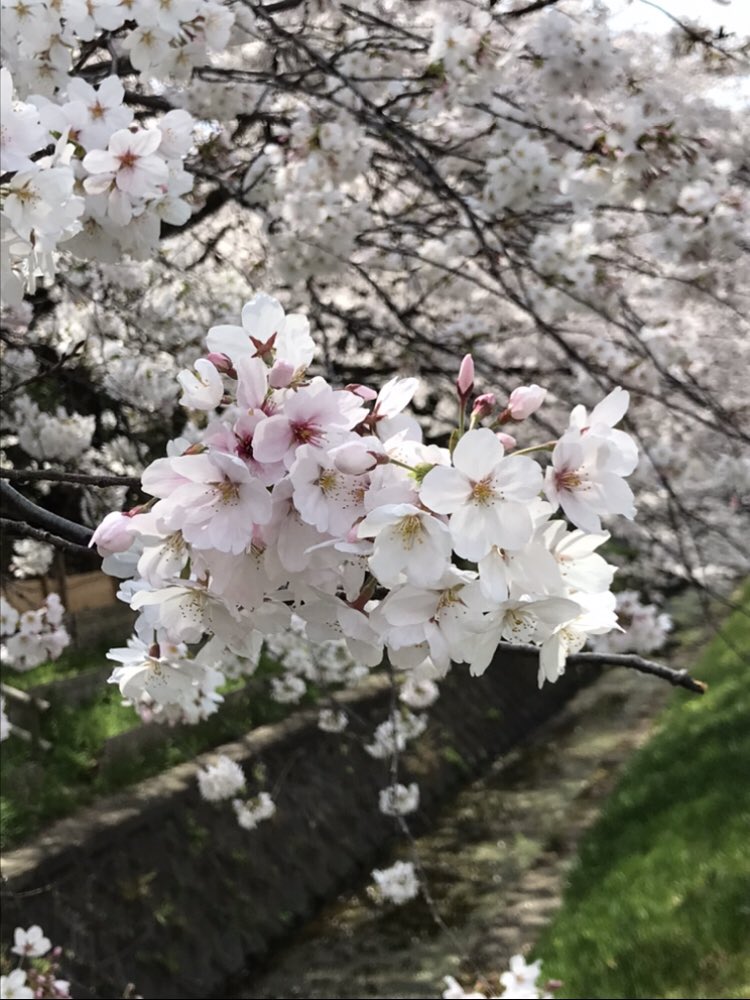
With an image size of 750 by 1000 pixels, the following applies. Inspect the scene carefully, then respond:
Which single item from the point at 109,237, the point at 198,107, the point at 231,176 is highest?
the point at 109,237

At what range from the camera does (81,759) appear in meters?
5.45

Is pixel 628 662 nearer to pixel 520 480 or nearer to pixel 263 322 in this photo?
pixel 520 480

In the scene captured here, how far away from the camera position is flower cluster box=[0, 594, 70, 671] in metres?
3.81

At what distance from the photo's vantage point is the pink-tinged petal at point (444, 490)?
2.73 feet

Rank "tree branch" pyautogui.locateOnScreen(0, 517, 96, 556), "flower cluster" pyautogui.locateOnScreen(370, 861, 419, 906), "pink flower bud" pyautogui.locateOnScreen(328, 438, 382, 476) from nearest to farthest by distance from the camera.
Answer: "pink flower bud" pyautogui.locateOnScreen(328, 438, 382, 476) → "tree branch" pyautogui.locateOnScreen(0, 517, 96, 556) → "flower cluster" pyautogui.locateOnScreen(370, 861, 419, 906)

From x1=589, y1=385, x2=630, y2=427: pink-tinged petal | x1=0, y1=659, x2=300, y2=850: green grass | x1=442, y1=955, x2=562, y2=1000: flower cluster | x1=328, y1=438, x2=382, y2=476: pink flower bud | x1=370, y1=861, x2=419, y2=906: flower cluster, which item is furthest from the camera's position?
x1=370, y1=861, x2=419, y2=906: flower cluster

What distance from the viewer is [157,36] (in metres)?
1.96

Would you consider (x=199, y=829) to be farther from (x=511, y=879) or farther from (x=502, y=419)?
(x=502, y=419)

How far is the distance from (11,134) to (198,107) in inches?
101

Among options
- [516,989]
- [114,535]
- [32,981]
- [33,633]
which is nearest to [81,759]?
[33,633]

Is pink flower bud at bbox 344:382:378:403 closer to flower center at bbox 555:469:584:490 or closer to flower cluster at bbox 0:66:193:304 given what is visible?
flower center at bbox 555:469:584:490

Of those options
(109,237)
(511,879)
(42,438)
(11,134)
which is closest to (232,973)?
(511,879)

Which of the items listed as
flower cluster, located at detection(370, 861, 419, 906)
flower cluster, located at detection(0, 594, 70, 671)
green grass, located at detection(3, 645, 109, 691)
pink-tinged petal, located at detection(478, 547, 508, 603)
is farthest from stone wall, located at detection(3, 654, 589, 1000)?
pink-tinged petal, located at detection(478, 547, 508, 603)

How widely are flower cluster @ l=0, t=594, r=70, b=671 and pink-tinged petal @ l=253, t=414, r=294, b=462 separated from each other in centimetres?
323
